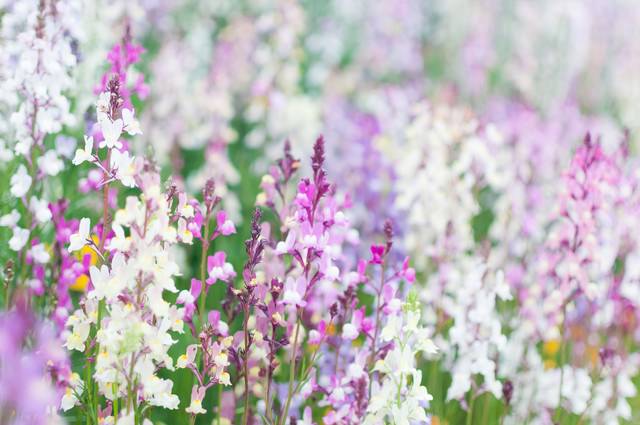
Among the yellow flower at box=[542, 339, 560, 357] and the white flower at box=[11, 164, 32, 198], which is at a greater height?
the white flower at box=[11, 164, 32, 198]

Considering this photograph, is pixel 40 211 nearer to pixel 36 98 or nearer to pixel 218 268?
pixel 36 98

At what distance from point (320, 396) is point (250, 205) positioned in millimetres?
1825

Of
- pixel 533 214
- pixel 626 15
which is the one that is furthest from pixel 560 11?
pixel 533 214

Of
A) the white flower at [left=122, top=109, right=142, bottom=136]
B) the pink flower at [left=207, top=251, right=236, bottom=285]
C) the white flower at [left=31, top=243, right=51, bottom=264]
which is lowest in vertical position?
the pink flower at [left=207, top=251, right=236, bottom=285]

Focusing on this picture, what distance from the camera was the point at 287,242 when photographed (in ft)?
6.93

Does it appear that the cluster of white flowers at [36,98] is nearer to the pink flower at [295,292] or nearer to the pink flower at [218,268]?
the pink flower at [218,268]

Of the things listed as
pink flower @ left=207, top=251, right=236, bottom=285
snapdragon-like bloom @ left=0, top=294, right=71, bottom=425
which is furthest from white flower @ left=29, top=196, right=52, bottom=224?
pink flower @ left=207, top=251, right=236, bottom=285

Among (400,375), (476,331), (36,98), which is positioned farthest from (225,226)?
(476,331)

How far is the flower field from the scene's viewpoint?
2.04 m

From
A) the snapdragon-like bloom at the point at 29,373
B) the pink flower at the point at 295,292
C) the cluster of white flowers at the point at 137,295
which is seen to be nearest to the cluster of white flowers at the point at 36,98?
the snapdragon-like bloom at the point at 29,373

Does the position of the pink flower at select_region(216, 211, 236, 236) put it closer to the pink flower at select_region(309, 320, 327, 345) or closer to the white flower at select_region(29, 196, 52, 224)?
the pink flower at select_region(309, 320, 327, 345)

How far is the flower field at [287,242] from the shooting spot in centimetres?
204

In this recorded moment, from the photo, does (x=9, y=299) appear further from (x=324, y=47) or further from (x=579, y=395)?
(x=324, y=47)

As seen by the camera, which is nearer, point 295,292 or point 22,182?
point 295,292
